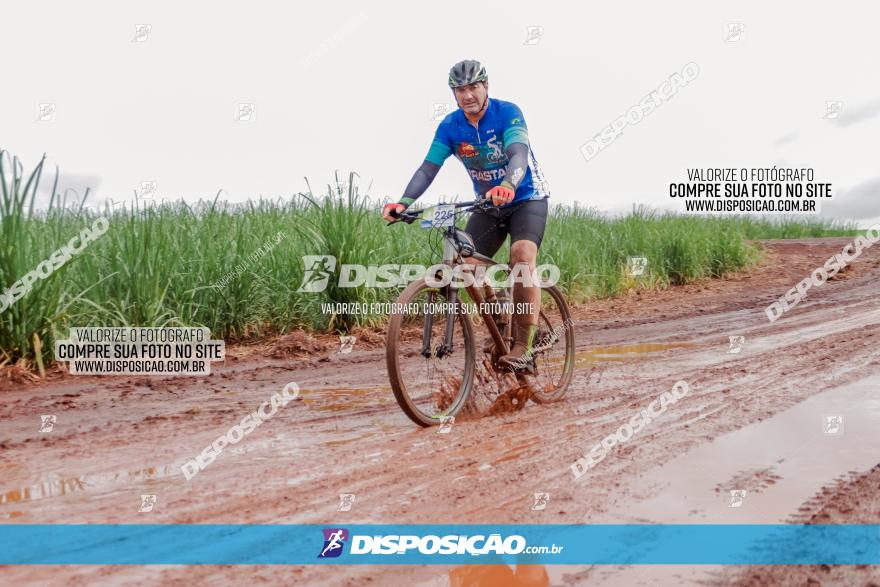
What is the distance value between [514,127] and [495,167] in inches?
14.6

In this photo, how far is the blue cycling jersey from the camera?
595 cm

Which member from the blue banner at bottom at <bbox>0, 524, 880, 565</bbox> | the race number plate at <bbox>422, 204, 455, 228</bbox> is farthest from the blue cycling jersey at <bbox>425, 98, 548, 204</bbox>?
the blue banner at bottom at <bbox>0, 524, 880, 565</bbox>

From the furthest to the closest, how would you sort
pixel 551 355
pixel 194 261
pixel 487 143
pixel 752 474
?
pixel 194 261
pixel 551 355
pixel 487 143
pixel 752 474

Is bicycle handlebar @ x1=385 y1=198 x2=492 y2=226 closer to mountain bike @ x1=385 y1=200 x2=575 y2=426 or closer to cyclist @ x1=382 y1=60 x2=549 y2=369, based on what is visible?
mountain bike @ x1=385 y1=200 x2=575 y2=426

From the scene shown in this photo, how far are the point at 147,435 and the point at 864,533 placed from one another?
414cm

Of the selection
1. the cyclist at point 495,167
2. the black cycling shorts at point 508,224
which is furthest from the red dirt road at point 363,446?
the black cycling shorts at point 508,224

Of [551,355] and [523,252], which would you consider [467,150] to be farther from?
[551,355]

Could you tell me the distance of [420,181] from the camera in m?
6.10

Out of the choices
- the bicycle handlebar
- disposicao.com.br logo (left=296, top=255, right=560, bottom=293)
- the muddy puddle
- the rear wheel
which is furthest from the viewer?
the rear wheel

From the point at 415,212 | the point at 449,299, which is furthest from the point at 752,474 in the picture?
the point at 415,212

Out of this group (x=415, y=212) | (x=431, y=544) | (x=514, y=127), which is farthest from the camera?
(x=514, y=127)

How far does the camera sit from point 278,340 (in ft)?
28.5

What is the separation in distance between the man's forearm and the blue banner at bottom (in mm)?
3064

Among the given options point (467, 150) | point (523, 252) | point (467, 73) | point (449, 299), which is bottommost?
point (449, 299)
